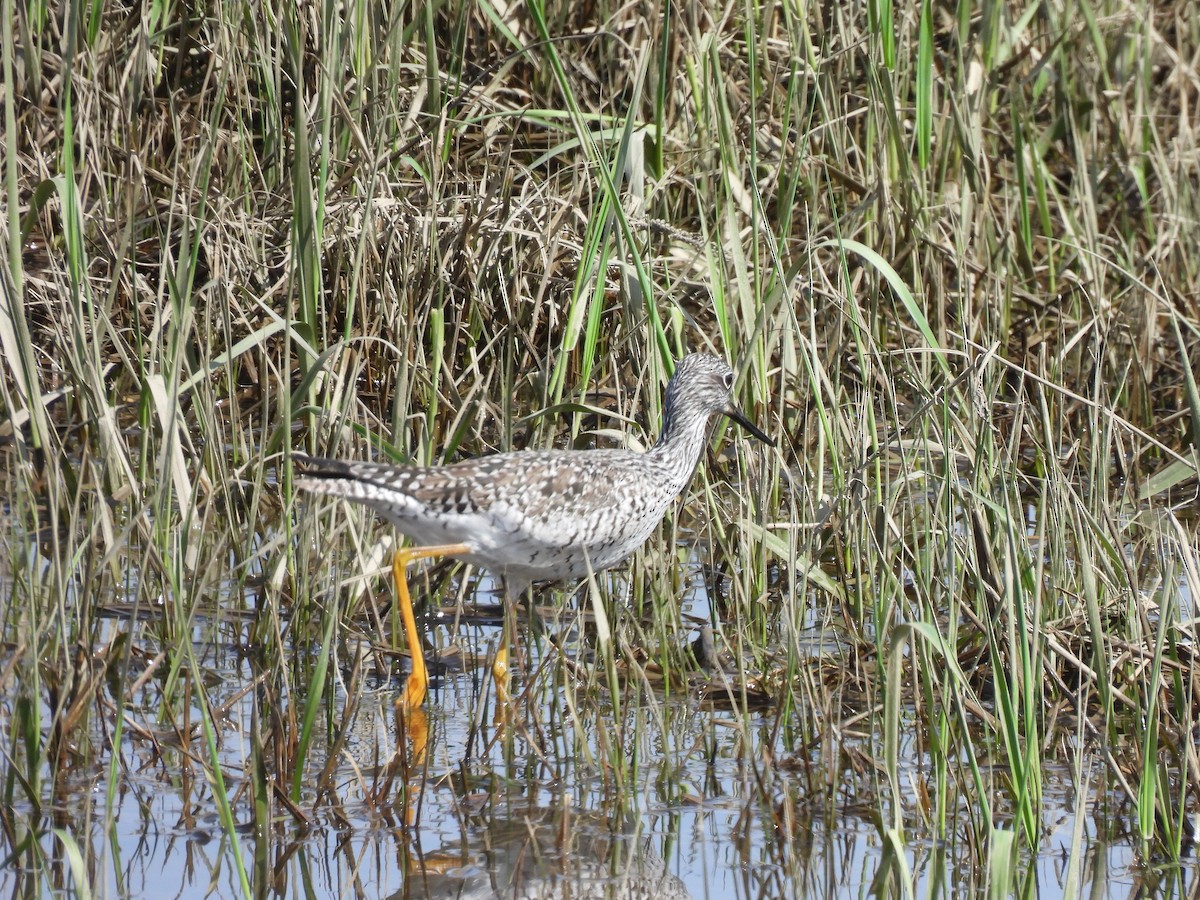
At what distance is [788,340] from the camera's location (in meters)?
6.03

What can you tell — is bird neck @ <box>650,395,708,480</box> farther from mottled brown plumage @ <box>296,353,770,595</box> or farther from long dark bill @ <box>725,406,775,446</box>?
long dark bill @ <box>725,406,775,446</box>

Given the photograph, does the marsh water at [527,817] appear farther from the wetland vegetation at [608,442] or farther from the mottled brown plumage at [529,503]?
the mottled brown plumage at [529,503]

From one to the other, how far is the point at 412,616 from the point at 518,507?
42cm

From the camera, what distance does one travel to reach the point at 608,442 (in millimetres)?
6250

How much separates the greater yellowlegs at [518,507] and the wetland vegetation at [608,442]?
172 millimetres

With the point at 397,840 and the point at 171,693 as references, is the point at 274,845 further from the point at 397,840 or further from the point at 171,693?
the point at 171,693

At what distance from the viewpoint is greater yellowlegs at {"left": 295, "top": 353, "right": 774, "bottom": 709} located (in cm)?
477

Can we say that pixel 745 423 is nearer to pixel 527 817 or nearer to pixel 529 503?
pixel 529 503

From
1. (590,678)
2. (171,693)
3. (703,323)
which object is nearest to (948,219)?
(703,323)

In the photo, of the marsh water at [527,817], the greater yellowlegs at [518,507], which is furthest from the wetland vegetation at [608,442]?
the greater yellowlegs at [518,507]

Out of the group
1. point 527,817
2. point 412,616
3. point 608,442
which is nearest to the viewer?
point 527,817

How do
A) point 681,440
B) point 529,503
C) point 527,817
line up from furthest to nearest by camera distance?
1. point 681,440
2. point 529,503
3. point 527,817

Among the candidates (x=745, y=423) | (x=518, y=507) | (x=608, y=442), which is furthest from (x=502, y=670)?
(x=608, y=442)

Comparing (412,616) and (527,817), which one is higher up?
(412,616)
